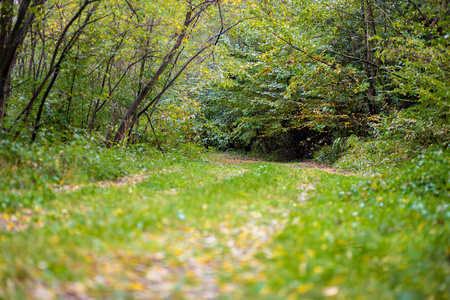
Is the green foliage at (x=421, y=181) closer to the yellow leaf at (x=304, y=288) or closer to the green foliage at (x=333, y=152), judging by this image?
the yellow leaf at (x=304, y=288)

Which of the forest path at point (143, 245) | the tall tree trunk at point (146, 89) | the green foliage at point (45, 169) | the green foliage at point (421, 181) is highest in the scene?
the tall tree trunk at point (146, 89)

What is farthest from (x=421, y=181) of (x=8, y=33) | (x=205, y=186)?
(x=8, y=33)

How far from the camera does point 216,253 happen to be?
11.9 feet

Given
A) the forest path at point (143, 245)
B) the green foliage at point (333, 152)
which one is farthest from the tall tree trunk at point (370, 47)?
the forest path at point (143, 245)

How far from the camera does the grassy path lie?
2730mm

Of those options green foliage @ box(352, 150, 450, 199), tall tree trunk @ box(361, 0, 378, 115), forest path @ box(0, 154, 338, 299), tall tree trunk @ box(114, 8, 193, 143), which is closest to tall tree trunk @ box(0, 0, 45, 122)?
forest path @ box(0, 154, 338, 299)

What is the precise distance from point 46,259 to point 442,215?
490cm

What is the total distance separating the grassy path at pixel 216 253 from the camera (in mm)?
2730

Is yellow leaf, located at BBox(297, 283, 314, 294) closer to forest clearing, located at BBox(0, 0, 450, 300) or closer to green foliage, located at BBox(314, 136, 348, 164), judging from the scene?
forest clearing, located at BBox(0, 0, 450, 300)

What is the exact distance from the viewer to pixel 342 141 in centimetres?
1596

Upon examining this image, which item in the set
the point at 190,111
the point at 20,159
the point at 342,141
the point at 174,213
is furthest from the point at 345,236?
the point at 342,141

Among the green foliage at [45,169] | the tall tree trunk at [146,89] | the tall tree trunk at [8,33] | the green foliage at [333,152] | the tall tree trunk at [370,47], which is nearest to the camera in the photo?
the green foliage at [45,169]

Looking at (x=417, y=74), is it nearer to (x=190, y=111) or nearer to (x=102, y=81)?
(x=190, y=111)

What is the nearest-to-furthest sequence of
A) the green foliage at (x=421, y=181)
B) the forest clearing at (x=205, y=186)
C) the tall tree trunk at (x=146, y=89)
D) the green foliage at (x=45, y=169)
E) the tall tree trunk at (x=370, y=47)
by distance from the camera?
1. the forest clearing at (x=205, y=186)
2. the green foliage at (x=45, y=169)
3. the green foliage at (x=421, y=181)
4. the tall tree trunk at (x=146, y=89)
5. the tall tree trunk at (x=370, y=47)
